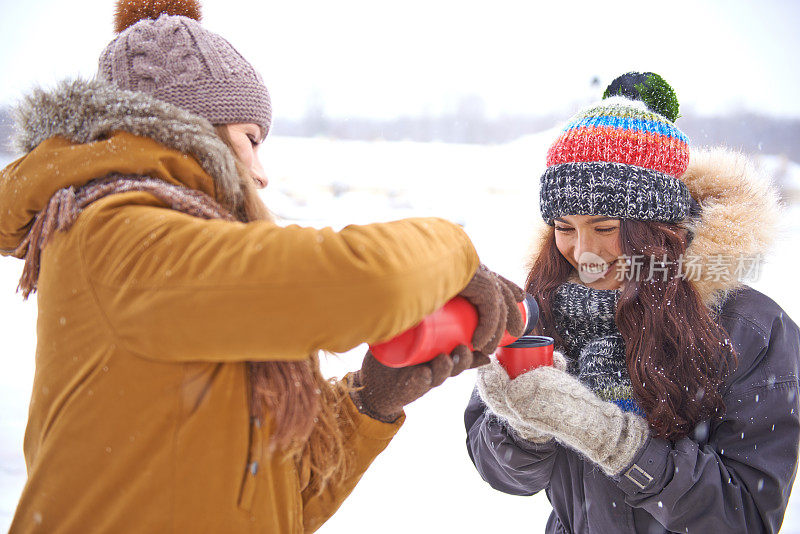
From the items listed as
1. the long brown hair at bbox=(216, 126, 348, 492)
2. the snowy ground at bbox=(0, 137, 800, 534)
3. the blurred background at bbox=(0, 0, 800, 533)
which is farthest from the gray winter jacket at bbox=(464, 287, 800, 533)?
the blurred background at bbox=(0, 0, 800, 533)

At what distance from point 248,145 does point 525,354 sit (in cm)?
79

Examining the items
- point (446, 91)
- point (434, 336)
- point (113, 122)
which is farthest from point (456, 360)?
point (446, 91)

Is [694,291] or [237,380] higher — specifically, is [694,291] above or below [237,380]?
below

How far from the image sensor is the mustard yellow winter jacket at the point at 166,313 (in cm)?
67

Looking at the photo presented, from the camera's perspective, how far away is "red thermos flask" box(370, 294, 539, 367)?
0.86 meters

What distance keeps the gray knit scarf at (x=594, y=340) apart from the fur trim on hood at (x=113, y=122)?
986 millimetres

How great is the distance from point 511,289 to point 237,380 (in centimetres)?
50

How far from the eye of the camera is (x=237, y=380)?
2.72ft

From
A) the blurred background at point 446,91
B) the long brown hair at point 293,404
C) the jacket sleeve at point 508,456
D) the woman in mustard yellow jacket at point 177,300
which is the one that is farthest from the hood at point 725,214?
the blurred background at point 446,91

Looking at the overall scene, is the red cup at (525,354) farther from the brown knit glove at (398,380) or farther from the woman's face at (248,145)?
the woman's face at (248,145)

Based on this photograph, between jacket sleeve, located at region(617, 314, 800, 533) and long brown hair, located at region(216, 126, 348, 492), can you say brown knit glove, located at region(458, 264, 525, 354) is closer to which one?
long brown hair, located at region(216, 126, 348, 492)

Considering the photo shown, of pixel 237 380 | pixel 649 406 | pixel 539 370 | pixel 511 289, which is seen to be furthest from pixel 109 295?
pixel 649 406

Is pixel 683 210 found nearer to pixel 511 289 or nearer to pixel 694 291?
pixel 694 291

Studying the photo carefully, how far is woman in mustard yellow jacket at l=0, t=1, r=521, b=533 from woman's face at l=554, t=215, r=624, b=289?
0.57 m
